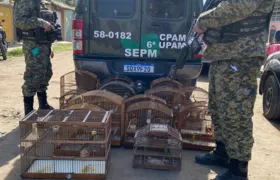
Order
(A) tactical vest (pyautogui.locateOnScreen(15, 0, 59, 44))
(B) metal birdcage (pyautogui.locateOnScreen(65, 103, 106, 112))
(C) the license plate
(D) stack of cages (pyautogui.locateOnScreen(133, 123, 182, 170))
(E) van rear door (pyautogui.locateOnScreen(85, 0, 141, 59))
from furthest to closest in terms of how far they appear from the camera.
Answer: (C) the license plate < (E) van rear door (pyautogui.locateOnScreen(85, 0, 141, 59)) < (A) tactical vest (pyautogui.locateOnScreen(15, 0, 59, 44)) < (B) metal birdcage (pyautogui.locateOnScreen(65, 103, 106, 112)) < (D) stack of cages (pyautogui.locateOnScreen(133, 123, 182, 170))

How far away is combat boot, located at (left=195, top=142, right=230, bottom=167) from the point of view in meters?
3.31

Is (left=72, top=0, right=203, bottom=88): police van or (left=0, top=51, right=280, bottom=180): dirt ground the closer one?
(left=0, top=51, right=280, bottom=180): dirt ground

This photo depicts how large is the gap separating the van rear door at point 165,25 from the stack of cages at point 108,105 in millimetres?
1319

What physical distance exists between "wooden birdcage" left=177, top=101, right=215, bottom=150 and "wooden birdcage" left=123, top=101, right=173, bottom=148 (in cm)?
26

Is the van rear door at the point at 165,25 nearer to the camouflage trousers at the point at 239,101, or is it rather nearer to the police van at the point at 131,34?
the police van at the point at 131,34

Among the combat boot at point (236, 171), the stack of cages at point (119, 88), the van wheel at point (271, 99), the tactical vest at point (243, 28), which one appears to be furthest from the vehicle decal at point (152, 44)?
the combat boot at point (236, 171)

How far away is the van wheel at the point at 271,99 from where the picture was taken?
4801 millimetres

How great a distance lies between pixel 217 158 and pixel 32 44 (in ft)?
9.55

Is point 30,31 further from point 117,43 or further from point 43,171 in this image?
point 43,171

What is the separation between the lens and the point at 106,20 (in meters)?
4.66

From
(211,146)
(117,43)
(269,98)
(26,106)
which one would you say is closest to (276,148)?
(211,146)

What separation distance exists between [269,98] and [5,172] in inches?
166

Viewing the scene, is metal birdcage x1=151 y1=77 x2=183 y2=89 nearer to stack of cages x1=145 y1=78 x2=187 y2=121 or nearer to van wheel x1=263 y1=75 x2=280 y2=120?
stack of cages x1=145 y1=78 x2=187 y2=121

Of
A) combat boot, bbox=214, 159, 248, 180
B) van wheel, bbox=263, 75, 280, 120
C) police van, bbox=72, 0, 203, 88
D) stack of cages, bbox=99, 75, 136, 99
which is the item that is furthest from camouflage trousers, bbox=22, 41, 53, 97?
van wheel, bbox=263, 75, 280, 120
